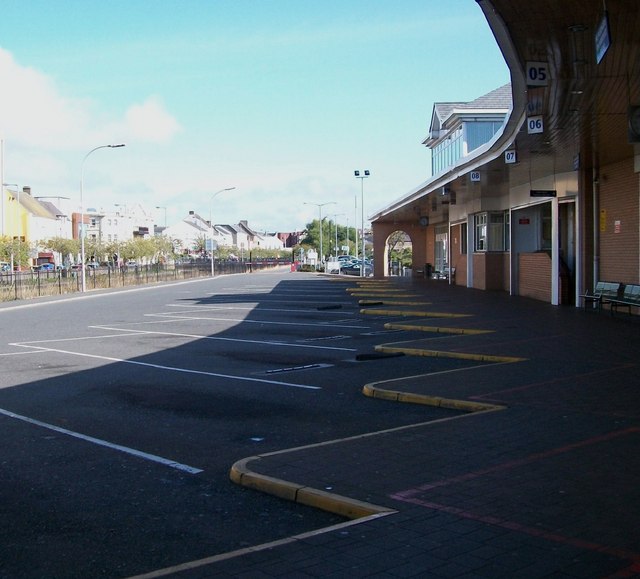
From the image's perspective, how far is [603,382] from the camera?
34.4 ft

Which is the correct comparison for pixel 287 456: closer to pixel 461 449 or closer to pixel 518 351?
pixel 461 449

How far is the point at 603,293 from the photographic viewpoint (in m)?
20.5

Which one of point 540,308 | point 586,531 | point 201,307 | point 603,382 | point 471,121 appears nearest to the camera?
point 586,531

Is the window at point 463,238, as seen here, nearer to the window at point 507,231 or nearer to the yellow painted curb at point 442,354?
the window at point 507,231

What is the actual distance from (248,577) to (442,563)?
1.14 meters

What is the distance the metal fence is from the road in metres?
19.0

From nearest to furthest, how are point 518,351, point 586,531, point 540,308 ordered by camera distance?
1. point 586,531
2. point 518,351
3. point 540,308

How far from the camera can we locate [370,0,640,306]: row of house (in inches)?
376

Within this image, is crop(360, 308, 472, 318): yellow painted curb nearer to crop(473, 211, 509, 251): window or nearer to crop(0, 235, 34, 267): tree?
crop(473, 211, 509, 251): window

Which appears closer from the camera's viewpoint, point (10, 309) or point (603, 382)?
point (603, 382)

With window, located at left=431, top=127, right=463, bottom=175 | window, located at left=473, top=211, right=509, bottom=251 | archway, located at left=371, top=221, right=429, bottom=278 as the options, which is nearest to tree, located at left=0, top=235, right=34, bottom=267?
archway, located at left=371, top=221, right=429, bottom=278

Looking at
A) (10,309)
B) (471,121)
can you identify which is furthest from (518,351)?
(471,121)

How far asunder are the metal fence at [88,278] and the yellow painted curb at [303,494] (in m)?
34.0

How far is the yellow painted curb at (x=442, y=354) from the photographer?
13.4 m
